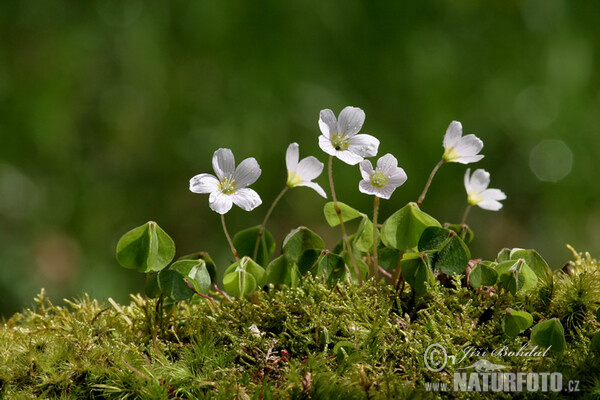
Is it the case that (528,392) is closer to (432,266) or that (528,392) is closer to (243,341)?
(432,266)

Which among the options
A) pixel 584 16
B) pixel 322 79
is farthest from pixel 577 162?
pixel 322 79

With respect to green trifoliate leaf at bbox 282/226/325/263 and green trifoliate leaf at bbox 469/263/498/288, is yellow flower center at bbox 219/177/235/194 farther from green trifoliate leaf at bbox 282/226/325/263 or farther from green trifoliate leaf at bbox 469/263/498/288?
green trifoliate leaf at bbox 469/263/498/288

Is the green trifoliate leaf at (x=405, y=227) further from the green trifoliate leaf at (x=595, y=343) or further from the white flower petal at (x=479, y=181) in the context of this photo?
the green trifoliate leaf at (x=595, y=343)

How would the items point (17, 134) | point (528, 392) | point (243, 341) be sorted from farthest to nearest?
point (17, 134), point (243, 341), point (528, 392)

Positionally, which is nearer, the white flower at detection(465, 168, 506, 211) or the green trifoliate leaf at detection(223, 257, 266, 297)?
the green trifoliate leaf at detection(223, 257, 266, 297)

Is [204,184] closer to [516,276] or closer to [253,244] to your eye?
[253,244]

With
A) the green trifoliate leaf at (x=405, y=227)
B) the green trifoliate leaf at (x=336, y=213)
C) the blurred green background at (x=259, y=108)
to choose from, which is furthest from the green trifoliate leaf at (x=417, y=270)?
the blurred green background at (x=259, y=108)

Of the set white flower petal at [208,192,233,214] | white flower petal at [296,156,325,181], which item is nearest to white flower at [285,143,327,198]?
white flower petal at [296,156,325,181]
